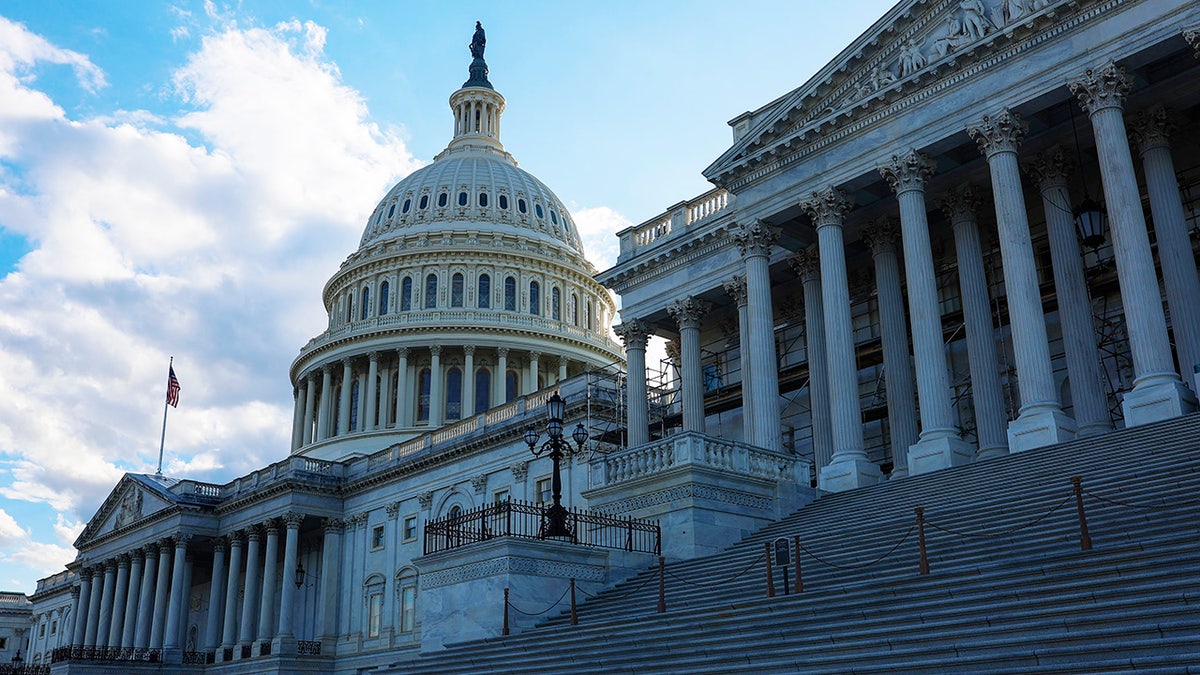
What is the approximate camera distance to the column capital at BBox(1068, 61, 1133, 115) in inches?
1064

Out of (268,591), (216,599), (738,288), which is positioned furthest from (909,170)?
(216,599)

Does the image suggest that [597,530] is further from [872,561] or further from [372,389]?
[372,389]

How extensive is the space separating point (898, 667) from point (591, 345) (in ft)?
250

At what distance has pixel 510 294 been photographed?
90938 mm

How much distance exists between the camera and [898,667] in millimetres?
13930

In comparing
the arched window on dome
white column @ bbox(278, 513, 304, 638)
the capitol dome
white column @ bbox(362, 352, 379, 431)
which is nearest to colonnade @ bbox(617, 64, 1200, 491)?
white column @ bbox(278, 513, 304, 638)

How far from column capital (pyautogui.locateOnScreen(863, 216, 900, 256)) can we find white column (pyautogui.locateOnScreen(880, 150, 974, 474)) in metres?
3.71

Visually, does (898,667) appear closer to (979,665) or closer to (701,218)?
(979,665)

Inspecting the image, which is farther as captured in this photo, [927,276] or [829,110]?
[829,110]

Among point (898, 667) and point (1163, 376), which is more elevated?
point (1163, 376)

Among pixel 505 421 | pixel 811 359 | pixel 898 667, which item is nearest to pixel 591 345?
pixel 505 421

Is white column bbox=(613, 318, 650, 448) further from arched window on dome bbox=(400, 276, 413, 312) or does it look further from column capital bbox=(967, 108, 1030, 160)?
arched window on dome bbox=(400, 276, 413, 312)

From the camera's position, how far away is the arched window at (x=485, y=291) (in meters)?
90.4

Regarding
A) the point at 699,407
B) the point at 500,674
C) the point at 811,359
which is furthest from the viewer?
the point at 699,407
